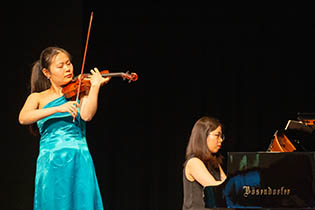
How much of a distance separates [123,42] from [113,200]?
5.33ft

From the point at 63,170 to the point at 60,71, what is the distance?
0.60 meters

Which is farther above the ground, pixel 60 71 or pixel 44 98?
pixel 60 71

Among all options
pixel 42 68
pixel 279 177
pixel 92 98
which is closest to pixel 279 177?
pixel 279 177

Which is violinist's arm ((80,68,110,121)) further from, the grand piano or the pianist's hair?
the pianist's hair

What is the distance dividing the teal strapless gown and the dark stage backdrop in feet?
6.18

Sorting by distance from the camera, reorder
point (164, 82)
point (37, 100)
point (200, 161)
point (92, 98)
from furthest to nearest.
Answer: point (164, 82)
point (200, 161)
point (37, 100)
point (92, 98)

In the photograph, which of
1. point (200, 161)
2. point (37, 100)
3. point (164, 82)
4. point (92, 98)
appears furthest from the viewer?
point (164, 82)

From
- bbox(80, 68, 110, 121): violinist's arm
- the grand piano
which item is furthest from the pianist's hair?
bbox(80, 68, 110, 121): violinist's arm

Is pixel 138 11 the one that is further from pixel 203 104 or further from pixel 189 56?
pixel 203 104

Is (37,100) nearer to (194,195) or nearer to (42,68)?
(42,68)

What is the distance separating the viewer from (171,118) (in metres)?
4.82

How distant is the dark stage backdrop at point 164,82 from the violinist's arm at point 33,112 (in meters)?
1.81

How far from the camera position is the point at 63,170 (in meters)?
2.71

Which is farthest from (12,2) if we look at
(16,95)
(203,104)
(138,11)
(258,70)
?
(258,70)
